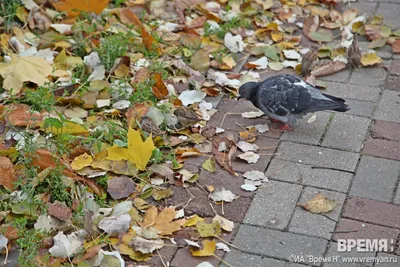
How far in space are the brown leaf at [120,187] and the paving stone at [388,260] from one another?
1375 mm

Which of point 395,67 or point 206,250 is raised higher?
point 206,250

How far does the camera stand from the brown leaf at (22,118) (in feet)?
14.5

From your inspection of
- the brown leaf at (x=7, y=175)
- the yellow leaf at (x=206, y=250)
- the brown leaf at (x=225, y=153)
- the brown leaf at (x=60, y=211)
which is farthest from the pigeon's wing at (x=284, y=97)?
the brown leaf at (x=7, y=175)

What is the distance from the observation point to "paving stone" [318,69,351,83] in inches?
207

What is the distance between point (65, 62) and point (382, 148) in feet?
7.44

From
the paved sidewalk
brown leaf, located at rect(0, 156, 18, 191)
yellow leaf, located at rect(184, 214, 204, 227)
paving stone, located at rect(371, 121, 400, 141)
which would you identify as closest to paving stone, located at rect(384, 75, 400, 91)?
the paved sidewalk

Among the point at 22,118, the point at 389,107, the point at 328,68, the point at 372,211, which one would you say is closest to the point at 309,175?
the point at 372,211

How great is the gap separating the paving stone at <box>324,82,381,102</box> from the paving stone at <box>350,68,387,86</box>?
0.06 metres

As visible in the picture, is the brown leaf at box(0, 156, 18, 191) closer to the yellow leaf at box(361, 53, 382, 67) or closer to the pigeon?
the pigeon

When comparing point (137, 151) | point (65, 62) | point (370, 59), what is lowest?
point (370, 59)

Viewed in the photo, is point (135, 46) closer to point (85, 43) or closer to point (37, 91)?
point (85, 43)

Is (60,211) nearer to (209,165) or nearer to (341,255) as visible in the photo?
(209,165)

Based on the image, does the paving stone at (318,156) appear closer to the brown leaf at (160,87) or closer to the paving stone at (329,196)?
the paving stone at (329,196)

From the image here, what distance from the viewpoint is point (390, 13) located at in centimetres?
616
